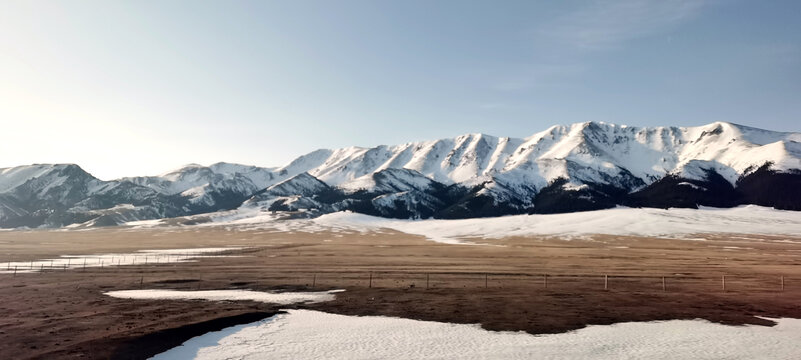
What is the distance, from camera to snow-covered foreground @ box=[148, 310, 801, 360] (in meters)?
30.6

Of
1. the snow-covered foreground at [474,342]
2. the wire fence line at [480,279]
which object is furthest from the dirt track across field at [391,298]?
the snow-covered foreground at [474,342]

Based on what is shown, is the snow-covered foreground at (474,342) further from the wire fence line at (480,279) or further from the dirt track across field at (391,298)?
the wire fence line at (480,279)

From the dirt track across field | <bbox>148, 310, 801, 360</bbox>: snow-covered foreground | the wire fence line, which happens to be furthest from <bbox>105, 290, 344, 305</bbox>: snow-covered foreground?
<bbox>148, 310, 801, 360</bbox>: snow-covered foreground

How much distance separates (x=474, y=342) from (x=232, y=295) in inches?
1263

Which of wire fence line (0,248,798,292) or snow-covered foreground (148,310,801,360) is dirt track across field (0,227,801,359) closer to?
wire fence line (0,248,798,292)

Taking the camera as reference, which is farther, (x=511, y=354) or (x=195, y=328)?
(x=195, y=328)

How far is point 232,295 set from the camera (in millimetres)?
53906

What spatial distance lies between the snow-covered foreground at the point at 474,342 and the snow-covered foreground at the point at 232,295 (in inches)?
429

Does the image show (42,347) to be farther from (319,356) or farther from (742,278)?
(742,278)

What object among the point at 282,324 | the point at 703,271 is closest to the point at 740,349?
the point at 282,324

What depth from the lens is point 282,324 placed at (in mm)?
39062

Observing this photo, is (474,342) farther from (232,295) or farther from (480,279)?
(480,279)

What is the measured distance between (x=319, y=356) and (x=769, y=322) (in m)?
37.7

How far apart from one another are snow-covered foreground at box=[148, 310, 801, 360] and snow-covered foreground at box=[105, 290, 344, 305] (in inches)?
429
